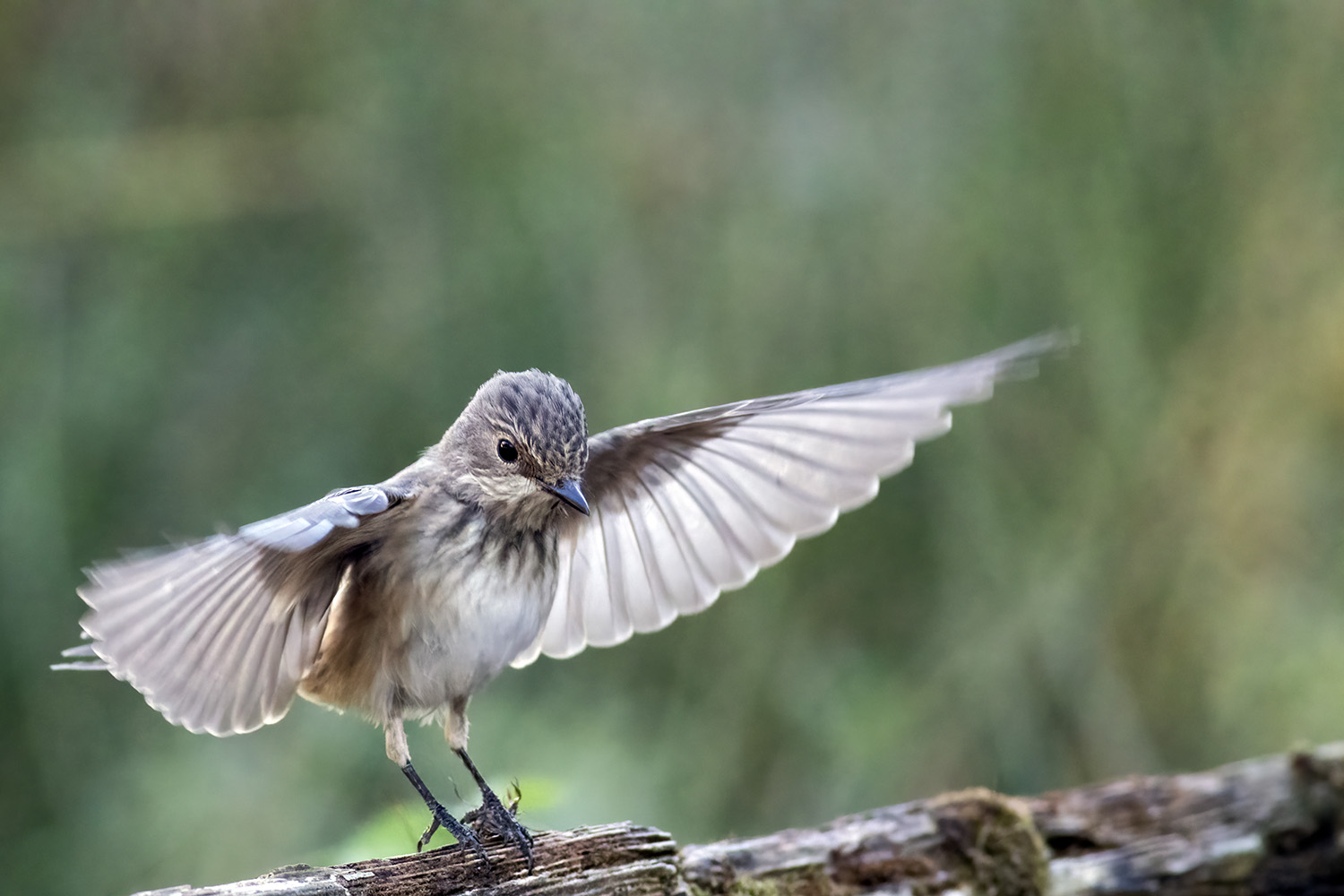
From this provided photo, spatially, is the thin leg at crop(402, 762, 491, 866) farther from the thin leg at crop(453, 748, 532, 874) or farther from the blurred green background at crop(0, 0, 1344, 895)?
the blurred green background at crop(0, 0, 1344, 895)

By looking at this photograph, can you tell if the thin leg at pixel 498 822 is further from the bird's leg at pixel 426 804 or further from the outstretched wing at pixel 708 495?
the outstretched wing at pixel 708 495

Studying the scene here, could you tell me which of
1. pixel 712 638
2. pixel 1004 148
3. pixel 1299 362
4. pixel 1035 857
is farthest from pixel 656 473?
pixel 1299 362

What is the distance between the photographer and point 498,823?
291cm

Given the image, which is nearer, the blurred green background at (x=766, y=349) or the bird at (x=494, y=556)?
the bird at (x=494, y=556)

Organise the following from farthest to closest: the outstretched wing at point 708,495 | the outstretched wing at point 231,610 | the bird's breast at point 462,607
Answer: the outstretched wing at point 708,495, the bird's breast at point 462,607, the outstretched wing at point 231,610

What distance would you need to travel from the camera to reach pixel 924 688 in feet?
16.4

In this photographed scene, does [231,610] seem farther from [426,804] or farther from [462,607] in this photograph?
[426,804]

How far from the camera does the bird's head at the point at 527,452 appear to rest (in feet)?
9.86

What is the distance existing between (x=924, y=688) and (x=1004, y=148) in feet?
7.38

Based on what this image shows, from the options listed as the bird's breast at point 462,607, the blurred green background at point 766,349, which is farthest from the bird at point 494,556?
the blurred green background at point 766,349

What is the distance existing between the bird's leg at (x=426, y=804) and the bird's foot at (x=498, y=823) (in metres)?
0.05

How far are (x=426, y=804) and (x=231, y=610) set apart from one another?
0.74m

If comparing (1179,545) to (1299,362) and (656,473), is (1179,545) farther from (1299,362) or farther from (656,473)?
(656,473)

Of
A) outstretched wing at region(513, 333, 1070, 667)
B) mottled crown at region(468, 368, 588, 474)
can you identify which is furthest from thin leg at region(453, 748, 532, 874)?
mottled crown at region(468, 368, 588, 474)
